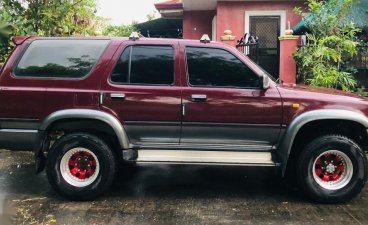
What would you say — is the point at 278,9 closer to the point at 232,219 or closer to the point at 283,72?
the point at 283,72

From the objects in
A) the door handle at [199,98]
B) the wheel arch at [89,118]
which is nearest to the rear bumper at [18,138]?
the wheel arch at [89,118]

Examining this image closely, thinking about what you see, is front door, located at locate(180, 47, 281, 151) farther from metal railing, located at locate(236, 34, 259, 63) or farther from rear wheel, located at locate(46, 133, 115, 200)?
metal railing, located at locate(236, 34, 259, 63)

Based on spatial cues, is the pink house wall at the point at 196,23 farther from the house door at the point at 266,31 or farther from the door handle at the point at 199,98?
the door handle at the point at 199,98

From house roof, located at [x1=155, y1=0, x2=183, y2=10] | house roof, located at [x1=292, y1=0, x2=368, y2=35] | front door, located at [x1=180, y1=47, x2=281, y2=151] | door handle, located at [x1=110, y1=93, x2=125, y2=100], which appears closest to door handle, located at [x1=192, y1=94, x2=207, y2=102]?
front door, located at [x1=180, y1=47, x2=281, y2=151]

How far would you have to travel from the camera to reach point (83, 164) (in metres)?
5.39

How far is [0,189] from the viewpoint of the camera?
5.94 meters

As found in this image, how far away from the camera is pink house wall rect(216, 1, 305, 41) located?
13.9 m

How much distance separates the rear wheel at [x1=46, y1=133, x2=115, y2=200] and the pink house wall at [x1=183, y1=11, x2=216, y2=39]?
37.1 ft

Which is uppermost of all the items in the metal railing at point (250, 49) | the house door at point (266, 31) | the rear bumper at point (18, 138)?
the house door at point (266, 31)

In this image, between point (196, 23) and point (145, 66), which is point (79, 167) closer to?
point (145, 66)

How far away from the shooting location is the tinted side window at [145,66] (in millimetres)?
5344

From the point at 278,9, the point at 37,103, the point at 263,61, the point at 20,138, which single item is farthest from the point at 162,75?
the point at 278,9

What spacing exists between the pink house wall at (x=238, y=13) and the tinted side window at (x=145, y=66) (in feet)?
29.5

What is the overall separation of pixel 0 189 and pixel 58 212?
142 centimetres
